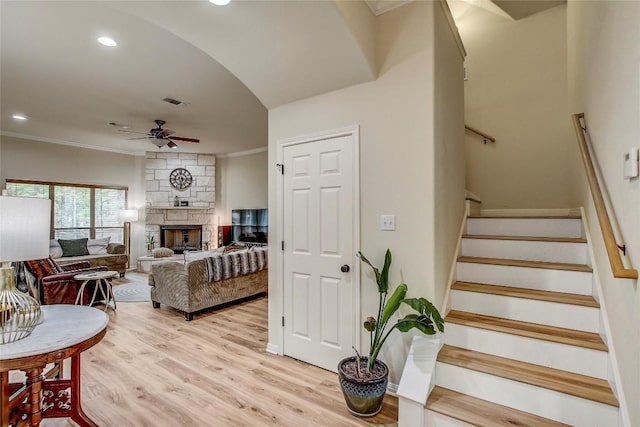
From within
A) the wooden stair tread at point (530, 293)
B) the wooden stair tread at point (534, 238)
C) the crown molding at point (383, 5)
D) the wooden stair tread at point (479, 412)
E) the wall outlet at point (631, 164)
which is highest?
the crown molding at point (383, 5)

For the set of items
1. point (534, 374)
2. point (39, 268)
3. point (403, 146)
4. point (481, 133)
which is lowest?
point (534, 374)

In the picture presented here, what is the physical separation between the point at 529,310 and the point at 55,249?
8.05m

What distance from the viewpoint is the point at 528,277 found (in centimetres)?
239

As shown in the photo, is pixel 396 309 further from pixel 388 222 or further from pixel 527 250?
pixel 527 250

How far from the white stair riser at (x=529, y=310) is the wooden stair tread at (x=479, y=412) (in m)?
0.66

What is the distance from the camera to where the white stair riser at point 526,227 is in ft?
8.87

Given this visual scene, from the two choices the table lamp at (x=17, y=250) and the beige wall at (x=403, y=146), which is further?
the beige wall at (x=403, y=146)

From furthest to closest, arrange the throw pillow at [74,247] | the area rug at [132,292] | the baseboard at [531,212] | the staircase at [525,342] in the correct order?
the throw pillow at [74,247] → the area rug at [132,292] → the baseboard at [531,212] → the staircase at [525,342]

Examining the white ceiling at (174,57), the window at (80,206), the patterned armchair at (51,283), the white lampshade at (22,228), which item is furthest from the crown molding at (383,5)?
the window at (80,206)

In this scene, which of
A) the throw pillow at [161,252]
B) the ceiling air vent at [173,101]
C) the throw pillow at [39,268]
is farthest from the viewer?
the throw pillow at [161,252]

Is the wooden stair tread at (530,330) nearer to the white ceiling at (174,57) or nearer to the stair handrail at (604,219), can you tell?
the stair handrail at (604,219)

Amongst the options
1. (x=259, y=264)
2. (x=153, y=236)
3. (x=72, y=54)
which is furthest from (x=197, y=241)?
(x=72, y=54)

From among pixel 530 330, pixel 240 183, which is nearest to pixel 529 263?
pixel 530 330

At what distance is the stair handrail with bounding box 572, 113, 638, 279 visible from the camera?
1372 millimetres
